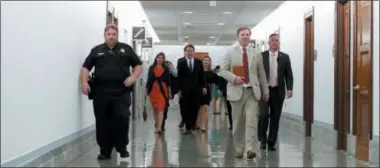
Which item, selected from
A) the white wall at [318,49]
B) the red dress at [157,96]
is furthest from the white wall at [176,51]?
the red dress at [157,96]

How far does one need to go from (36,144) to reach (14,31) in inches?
43.8

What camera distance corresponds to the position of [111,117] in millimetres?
5859

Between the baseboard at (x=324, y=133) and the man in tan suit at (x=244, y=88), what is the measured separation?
4.40 feet

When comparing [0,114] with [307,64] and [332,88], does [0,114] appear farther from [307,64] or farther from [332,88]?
[307,64]

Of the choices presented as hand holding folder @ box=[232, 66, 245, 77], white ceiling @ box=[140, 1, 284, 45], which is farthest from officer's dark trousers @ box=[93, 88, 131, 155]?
white ceiling @ box=[140, 1, 284, 45]

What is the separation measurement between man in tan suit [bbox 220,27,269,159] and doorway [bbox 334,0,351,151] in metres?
1.44

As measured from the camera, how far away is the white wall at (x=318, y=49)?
25.2ft

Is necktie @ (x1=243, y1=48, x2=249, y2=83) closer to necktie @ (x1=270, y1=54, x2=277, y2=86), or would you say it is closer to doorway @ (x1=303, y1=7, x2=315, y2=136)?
necktie @ (x1=270, y1=54, x2=277, y2=86)

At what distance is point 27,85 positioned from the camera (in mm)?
4152

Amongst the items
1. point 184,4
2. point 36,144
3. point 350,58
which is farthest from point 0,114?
point 184,4

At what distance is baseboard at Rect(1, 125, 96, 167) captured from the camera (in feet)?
13.6

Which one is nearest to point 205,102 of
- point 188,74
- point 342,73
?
point 188,74

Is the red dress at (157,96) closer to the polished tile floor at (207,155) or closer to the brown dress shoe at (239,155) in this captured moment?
the polished tile floor at (207,155)

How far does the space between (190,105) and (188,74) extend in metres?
0.60
